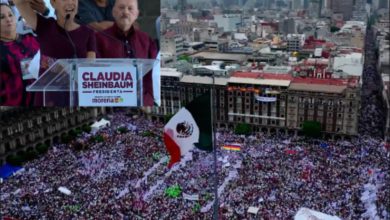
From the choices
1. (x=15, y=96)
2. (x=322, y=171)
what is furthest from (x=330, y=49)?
(x=15, y=96)

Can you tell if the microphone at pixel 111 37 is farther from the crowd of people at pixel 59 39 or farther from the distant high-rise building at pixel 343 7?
the distant high-rise building at pixel 343 7

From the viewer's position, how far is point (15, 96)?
11.8 m

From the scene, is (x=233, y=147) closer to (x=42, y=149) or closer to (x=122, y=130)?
(x=122, y=130)

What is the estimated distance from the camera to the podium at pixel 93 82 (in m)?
11.6

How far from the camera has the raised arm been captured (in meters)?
11.2

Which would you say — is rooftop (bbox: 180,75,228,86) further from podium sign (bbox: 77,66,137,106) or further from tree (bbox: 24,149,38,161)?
podium sign (bbox: 77,66,137,106)

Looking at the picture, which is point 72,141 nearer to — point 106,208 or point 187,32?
point 106,208

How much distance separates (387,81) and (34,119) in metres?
39.6

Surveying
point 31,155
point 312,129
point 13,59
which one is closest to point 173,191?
point 31,155

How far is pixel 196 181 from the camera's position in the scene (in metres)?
30.3

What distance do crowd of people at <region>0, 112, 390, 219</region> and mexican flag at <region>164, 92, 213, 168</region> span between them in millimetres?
13640

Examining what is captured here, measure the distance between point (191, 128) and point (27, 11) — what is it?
4862 mm

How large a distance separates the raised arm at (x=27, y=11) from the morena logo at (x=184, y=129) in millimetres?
4340

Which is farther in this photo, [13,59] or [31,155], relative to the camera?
[31,155]
